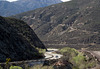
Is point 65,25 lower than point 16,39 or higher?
lower

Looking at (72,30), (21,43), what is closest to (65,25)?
(72,30)

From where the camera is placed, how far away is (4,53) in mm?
46625

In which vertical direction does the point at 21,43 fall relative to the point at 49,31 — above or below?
above

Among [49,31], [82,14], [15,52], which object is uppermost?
[15,52]

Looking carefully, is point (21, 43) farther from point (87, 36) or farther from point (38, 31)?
point (38, 31)

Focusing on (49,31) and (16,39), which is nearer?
(16,39)

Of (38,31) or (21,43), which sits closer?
(21,43)

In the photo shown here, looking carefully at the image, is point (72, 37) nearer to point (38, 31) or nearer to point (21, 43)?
point (38, 31)

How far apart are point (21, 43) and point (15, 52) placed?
276 inches

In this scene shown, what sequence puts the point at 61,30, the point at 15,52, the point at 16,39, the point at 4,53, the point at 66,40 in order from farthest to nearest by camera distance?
1. the point at 61,30
2. the point at 66,40
3. the point at 16,39
4. the point at 15,52
5. the point at 4,53

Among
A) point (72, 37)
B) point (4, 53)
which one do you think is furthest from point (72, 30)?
point (4, 53)

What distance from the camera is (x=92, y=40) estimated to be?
137000 millimetres

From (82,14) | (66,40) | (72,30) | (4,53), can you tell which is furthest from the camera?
(82,14)

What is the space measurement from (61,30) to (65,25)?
13.9 m
